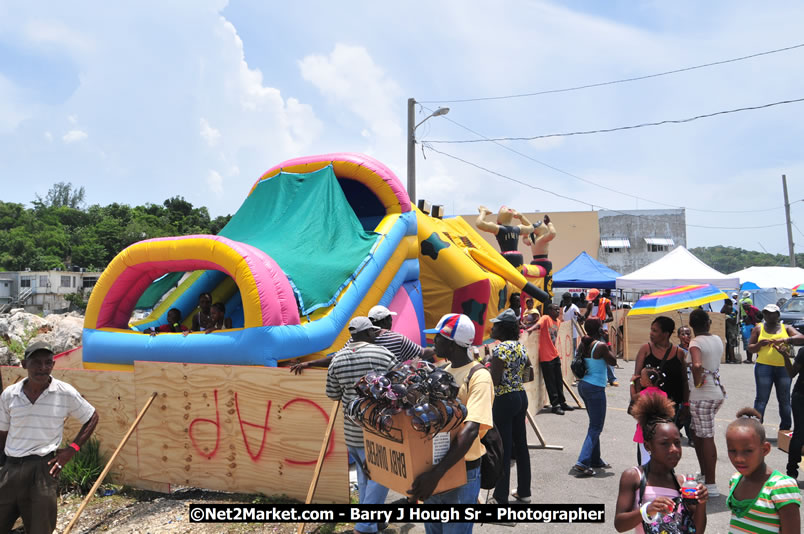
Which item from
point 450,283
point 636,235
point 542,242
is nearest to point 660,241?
point 636,235

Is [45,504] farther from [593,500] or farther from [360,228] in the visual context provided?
[360,228]

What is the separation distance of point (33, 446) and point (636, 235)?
45813mm

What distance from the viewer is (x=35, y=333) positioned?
1753 cm

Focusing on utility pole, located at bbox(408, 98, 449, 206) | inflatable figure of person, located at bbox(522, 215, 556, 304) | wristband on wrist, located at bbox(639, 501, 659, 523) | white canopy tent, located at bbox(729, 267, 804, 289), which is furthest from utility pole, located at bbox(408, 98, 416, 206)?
white canopy tent, located at bbox(729, 267, 804, 289)

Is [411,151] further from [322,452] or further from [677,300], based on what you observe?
[322,452]

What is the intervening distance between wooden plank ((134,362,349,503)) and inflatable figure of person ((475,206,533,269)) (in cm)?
873

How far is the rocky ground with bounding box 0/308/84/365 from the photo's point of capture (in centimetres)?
1552

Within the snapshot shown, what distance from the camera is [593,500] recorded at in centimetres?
504

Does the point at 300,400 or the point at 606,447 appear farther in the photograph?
the point at 606,447

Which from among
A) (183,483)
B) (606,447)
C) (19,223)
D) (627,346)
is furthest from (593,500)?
(19,223)

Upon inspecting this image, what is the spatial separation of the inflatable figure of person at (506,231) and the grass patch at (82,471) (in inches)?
366

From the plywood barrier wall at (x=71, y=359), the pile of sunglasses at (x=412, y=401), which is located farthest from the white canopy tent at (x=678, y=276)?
the pile of sunglasses at (x=412, y=401)

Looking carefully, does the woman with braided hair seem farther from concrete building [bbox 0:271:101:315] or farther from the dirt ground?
concrete building [bbox 0:271:101:315]

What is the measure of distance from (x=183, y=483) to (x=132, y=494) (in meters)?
0.53
